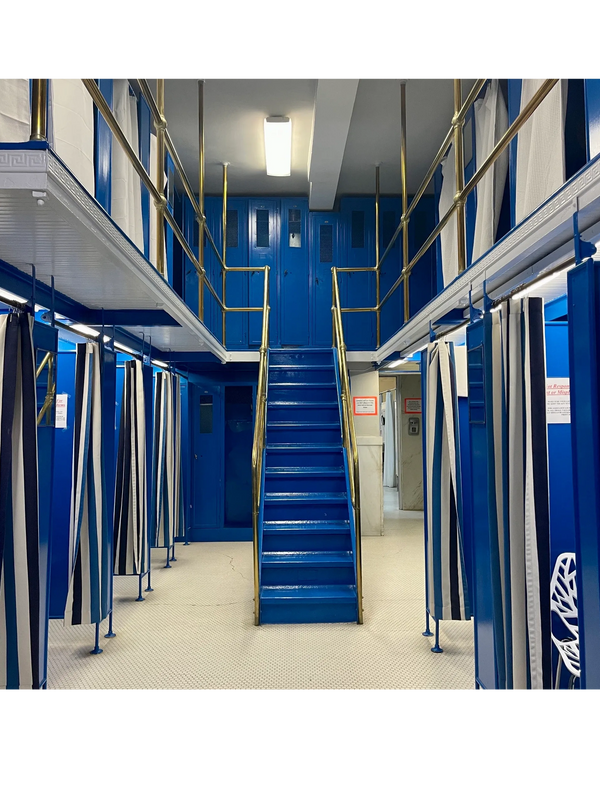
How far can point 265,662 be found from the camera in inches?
138

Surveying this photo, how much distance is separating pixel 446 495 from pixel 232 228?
5.74 meters

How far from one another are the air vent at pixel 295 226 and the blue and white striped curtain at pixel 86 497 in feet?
16.2

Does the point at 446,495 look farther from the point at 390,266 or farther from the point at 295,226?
the point at 295,226

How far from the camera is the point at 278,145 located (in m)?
6.39

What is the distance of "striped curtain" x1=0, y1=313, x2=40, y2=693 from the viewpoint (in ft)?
7.25

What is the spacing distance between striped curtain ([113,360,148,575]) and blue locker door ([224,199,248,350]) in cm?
333

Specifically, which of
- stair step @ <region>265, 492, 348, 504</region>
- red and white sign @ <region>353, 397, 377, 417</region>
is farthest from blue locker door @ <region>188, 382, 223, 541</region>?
stair step @ <region>265, 492, 348, 504</region>

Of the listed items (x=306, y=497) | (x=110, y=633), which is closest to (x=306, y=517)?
(x=306, y=497)

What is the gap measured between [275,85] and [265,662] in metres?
5.24

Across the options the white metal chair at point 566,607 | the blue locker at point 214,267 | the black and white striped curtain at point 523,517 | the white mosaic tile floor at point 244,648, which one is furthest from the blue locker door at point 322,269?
the black and white striped curtain at point 523,517

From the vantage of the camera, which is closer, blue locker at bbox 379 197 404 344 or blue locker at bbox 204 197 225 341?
blue locker at bbox 204 197 225 341

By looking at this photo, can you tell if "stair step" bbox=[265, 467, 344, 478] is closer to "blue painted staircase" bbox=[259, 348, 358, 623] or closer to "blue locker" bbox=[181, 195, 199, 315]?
"blue painted staircase" bbox=[259, 348, 358, 623]

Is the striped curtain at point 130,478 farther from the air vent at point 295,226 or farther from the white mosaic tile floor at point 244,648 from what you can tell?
the air vent at point 295,226

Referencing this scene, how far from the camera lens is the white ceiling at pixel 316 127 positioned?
5441 mm
